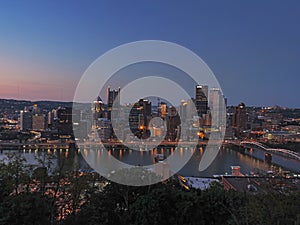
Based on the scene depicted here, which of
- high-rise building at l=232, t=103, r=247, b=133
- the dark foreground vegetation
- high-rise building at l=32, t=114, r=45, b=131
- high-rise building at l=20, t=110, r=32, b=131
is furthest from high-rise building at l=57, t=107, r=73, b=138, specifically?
the dark foreground vegetation

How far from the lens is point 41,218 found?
1.35 m

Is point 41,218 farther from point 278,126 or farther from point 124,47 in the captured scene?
point 278,126

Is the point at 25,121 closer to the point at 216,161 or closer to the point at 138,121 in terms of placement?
the point at 138,121

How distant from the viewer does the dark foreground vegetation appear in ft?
4.86

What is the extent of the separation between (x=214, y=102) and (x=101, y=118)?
475 centimetres

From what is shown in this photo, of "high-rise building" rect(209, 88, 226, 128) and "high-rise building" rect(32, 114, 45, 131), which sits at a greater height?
"high-rise building" rect(209, 88, 226, 128)

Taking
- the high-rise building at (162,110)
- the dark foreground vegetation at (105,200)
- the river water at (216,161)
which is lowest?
the river water at (216,161)

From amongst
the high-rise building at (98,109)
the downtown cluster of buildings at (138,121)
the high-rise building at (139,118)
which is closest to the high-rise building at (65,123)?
the downtown cluster of buildings at (138,121)

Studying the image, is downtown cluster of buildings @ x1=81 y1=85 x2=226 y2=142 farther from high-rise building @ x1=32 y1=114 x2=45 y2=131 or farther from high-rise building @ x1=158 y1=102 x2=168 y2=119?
high-rise building @ x1=32 y1=114 x2=45 y2=131

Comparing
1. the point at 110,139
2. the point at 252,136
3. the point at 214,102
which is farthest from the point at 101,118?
the point at 252,136

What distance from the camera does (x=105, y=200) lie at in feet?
5.51

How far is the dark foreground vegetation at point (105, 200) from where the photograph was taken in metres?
1.48

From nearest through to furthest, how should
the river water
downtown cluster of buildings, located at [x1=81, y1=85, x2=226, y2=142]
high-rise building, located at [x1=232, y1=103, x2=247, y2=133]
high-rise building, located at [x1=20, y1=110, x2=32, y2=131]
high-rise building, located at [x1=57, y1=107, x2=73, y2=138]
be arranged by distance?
the river water < downtown cluster of buildings, located at [x1=81, y1=85, x2=226, y2=142] < high-rise building, located at [x1=57, y1=107, x2=73, y2=138] < high-rise building, located at [x1=20, y1=110, x2=32, y2=131] < high-rise building, located at [x1=232, y1=103, x2=247, y2=133]

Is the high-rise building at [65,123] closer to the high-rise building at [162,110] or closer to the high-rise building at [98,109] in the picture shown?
the high-rise building at [98,109]
